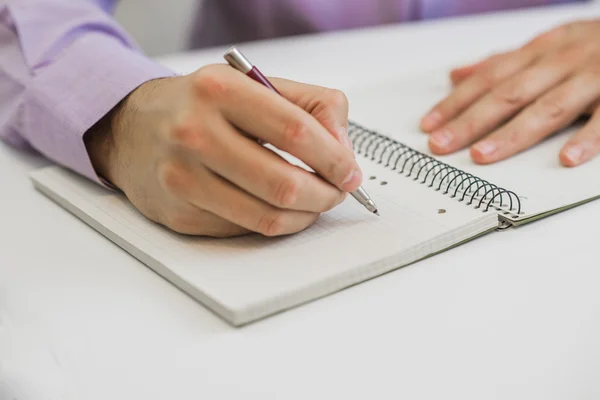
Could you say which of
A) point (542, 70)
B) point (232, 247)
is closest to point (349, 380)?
point (232, 247)

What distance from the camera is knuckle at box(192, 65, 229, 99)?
0.66 metres

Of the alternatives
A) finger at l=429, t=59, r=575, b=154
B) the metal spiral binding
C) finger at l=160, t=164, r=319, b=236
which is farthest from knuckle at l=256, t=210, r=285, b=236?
finger at l=429, t=59, r=575, b=154

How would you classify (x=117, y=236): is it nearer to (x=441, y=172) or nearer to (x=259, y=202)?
(x=259, y=202)

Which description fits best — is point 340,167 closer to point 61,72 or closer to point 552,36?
point 61,72

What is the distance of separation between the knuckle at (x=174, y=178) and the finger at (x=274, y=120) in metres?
0.08

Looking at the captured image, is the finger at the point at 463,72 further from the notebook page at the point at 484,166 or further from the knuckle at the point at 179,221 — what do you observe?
the knuckle at the point at 179,221

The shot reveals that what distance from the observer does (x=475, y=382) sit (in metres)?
0.53

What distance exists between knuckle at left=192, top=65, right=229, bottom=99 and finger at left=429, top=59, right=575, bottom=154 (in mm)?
397

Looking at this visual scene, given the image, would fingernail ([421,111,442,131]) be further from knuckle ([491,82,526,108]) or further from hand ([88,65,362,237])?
hand ([88,65,362,237])

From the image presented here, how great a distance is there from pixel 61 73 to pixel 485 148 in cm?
62

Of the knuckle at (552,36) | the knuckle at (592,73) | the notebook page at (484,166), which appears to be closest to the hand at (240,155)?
the notebook page at (484,166)

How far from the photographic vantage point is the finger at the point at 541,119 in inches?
36.3

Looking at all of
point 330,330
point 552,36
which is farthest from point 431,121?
point 330,330

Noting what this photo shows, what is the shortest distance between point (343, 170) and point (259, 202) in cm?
9
